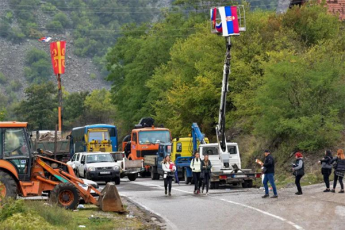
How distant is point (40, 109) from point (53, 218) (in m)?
116

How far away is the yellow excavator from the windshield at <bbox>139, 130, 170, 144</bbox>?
3190 cm

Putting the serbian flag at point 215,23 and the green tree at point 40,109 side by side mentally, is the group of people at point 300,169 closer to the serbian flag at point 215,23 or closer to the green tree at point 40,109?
the serbian flag at point 215,23

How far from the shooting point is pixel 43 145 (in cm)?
6300

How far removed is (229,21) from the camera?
4191cm

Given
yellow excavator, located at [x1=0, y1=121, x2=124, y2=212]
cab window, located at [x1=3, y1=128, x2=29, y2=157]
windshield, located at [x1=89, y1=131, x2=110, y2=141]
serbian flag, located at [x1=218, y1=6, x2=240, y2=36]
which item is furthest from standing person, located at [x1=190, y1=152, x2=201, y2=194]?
windshield, located at [x1=89, y1=131, x2=110, y2=141]

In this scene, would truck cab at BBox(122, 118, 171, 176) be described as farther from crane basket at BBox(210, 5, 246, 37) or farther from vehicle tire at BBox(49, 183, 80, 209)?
vehicle tire at BBox(49, 183, 80, 209)

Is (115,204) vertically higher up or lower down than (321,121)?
lower down

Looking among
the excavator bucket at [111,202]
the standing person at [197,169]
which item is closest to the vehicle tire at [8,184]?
the excavator bucket at [111,202]

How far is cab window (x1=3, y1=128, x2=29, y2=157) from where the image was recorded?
23188 mm

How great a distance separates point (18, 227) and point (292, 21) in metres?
43.7

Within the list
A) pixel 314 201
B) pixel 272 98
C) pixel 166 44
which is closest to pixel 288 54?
pixel 272 98

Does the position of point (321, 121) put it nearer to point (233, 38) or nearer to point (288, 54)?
point (288, 54)

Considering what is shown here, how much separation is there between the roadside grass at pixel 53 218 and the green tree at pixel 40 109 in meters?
109

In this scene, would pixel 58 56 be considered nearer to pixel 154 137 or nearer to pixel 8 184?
pixel 154 137
